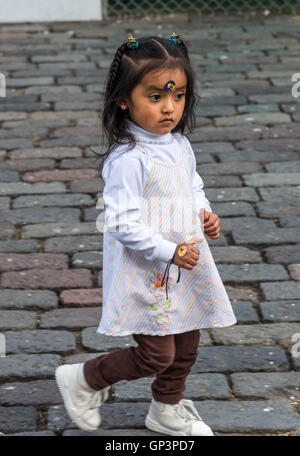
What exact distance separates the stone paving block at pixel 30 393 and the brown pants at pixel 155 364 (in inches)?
13.8

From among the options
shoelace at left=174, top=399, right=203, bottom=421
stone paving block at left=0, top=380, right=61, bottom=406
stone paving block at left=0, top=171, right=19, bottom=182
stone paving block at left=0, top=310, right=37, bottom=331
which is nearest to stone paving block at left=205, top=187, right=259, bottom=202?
stone paving block at left=0, top=171, right=19, bottom=182

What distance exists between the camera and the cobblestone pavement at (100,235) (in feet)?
11.0

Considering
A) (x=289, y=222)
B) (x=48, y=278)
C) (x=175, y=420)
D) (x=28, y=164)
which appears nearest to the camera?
(x=175, y=420)

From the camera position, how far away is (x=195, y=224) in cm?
299

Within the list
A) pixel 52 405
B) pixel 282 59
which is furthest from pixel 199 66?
pixel 52 405

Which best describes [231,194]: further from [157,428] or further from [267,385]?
[157,428]

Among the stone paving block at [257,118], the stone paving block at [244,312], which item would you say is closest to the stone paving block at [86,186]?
the stone paving block at [257,118]

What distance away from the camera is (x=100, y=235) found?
4.84m

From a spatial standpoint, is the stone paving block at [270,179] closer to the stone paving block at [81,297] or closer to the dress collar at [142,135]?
the stone paving block at [81,297]

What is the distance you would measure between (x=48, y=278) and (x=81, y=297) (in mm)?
279

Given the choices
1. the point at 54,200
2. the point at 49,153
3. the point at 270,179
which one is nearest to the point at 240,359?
the point at 54,200

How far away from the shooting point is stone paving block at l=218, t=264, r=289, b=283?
4309mm

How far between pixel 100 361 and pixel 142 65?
995mm

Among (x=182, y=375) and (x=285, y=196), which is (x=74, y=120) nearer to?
(x=285, y=196)
